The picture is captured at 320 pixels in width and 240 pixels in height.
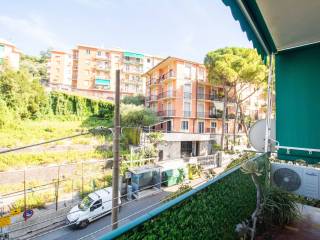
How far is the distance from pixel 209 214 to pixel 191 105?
60.2 feet

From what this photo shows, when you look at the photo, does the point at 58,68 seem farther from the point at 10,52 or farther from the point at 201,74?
the point at 201,74

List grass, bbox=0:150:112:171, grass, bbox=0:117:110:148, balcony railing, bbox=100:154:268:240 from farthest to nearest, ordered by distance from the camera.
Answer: grass, bbox=0:117:110:148 → grass, bbox=0:150:112:171 → balcony railing, bbox=100:154:268:240

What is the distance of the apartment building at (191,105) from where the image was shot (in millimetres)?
18500

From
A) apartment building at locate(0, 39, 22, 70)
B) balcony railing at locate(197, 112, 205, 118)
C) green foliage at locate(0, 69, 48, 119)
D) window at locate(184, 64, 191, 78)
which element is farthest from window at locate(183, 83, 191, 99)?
apartment building at locate(0, 39, 22, 70)

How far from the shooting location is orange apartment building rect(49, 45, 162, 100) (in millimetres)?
32972

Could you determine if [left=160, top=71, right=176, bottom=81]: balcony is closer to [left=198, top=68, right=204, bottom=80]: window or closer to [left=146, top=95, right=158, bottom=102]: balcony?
[left=146, top=95, right=158, bottom=102]: balcony

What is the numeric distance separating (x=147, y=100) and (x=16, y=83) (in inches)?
550

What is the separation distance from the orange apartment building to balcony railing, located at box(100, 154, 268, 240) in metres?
31.5

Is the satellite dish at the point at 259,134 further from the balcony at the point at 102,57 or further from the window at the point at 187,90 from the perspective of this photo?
the balcony at the point at 102,57

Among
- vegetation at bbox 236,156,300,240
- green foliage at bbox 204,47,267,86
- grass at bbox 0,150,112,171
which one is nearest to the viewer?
vegetation at bbox 236,156,300,240

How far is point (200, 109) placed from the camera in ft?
65.9

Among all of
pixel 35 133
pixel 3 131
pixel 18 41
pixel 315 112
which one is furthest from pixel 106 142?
pixel 18 41

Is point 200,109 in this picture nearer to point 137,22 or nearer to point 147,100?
point 147,100

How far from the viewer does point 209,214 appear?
1.53 meters
